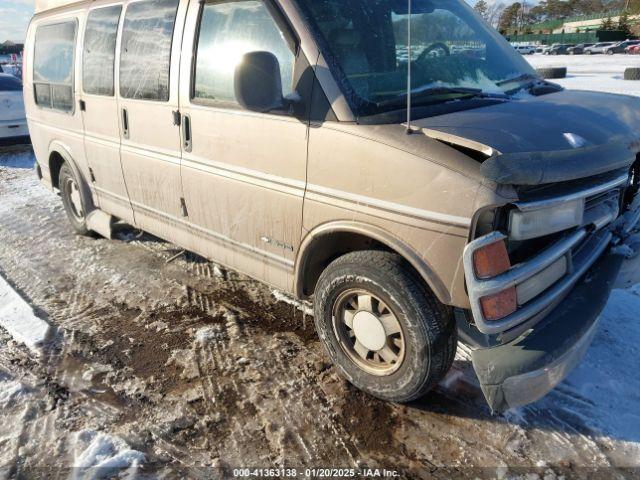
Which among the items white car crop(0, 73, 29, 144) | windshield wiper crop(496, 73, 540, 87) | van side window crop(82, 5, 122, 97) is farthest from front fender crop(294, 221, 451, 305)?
white car crop(0, 73, 29, 144)

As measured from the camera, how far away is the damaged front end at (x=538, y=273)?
7.39 feet

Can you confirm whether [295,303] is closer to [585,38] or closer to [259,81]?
[259,81]

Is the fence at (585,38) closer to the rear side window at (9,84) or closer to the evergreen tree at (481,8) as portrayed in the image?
the evergreen tree at (481,8)

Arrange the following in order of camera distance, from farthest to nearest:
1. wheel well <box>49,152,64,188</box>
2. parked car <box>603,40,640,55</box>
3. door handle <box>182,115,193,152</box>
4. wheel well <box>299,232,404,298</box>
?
1. parked car <box>603,40,640,55</box>
2. wheel well <box>49,152,64,188</box>
3. door handle <box>182,115,193,152</box>
4. wheel well <box>299,232,404,298</box>

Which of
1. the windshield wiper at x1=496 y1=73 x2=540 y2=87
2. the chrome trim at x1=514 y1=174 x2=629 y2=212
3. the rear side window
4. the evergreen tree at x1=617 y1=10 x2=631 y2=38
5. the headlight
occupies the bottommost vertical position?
the headlight

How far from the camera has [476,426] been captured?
9.12 ft

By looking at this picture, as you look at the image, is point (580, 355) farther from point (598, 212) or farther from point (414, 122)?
point (414, 122)

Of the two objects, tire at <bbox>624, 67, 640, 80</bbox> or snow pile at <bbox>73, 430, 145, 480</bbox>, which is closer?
snow pile at <bbox>73, 430, 145, 480</bbox>

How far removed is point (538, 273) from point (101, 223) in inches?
168

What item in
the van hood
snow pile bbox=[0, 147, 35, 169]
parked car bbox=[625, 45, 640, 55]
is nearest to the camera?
the van hood

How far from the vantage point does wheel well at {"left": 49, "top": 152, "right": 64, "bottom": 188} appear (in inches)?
229

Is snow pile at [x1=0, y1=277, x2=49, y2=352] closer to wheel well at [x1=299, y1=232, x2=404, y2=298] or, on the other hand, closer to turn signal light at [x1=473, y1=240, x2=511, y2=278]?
wheel well at [x1=299, y1=232, x2=404, y2=298]

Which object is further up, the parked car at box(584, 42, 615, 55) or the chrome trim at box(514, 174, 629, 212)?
the parked car at box(584, 42, 615, 55)

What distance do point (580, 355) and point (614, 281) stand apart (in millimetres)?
541
